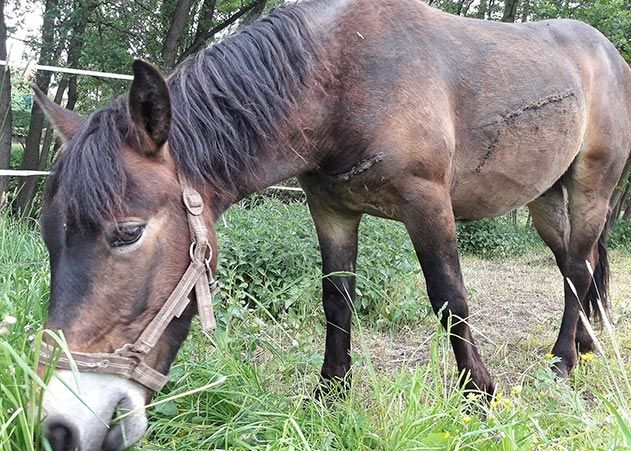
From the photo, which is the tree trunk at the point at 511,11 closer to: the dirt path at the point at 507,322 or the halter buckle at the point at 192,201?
the dirt path at the point at 507,322

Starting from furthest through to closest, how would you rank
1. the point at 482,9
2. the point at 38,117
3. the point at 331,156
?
the point at 482,9, the point at 38,117, the point at 331,156

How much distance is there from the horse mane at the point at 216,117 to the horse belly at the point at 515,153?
3.11ft

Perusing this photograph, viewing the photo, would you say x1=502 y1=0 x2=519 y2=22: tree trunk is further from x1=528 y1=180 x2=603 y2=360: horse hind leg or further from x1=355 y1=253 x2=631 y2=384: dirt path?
x1=528 y1=180 x2=603 y2=360: horse hind leg

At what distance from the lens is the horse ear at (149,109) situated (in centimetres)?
157

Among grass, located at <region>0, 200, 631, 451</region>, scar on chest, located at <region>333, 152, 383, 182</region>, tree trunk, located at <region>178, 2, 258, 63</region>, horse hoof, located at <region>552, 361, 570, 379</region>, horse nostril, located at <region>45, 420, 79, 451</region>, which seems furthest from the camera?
tree trunk, located at <region>178, 2, 258, 63</region>

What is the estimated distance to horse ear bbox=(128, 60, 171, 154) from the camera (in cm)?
157

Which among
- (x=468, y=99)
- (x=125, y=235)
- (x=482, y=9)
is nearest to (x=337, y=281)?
(x=468, y=99)

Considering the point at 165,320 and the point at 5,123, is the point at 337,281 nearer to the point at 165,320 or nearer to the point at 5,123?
the point at 165,320

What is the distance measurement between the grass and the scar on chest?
0.65 metres

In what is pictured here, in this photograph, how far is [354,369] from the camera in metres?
2.69

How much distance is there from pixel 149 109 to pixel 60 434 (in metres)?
0.93

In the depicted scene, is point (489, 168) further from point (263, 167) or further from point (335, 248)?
point (263, 167)

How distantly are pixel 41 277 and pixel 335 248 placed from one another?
57.2 inches

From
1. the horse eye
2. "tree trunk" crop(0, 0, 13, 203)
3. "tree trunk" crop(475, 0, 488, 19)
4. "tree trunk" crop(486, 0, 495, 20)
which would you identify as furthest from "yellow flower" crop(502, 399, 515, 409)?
"tree trunk" crop(486, 0, 495, 20)
